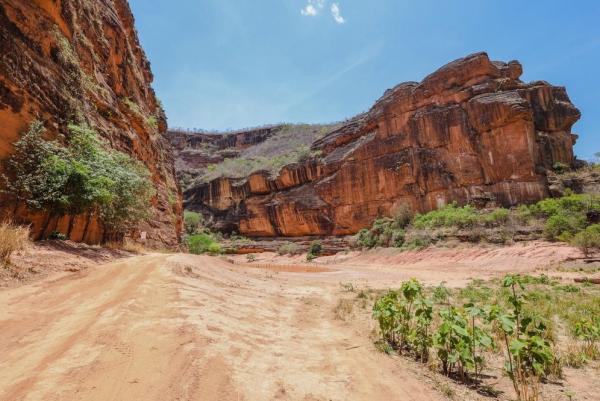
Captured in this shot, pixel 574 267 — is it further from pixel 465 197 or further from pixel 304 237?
pixel 304 237

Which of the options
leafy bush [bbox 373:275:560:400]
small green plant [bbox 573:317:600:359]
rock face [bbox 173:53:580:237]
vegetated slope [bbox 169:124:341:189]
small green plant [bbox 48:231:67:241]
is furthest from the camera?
vegetated slope [bbox 169:124:341:189]

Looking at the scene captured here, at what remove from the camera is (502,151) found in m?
31.2

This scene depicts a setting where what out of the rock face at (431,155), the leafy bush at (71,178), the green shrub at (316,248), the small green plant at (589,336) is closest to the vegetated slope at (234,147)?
the rock face at (431,155)

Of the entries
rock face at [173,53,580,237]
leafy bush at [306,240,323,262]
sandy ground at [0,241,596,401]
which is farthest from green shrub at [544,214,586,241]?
leafy bush at [306,240,323,262]

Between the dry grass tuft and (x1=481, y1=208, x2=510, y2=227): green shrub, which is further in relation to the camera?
(x1=481, y1=208, x2=510, y2=227): green shrub

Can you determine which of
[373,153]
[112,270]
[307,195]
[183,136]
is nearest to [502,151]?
[373,153]

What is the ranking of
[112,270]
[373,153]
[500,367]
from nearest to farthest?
[500,367] → [112,270] → [373,153]

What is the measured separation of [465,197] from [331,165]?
18066mm

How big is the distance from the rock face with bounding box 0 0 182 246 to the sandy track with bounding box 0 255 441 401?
4.68m

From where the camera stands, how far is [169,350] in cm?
319

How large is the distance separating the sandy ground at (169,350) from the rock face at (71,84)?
465 cm

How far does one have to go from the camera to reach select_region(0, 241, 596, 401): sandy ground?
2.62 m

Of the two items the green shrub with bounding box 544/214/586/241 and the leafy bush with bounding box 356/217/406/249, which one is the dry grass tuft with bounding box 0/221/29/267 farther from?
the leafy bush with bounding box 356/217/406/249

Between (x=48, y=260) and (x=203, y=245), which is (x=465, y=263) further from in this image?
(x=203, y=245)
